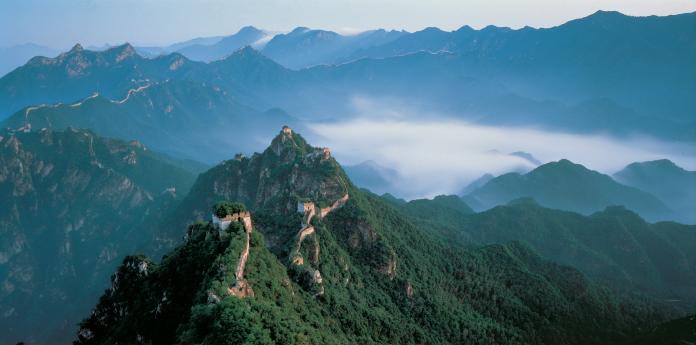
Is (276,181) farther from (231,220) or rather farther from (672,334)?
(672,334)

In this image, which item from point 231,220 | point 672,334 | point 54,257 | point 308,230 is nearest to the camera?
point 231,220

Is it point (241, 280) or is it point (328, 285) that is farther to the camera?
point (328, 285)

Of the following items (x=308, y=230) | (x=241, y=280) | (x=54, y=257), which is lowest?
(x=54, y=257)

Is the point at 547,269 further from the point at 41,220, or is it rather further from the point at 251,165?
the point at 41,220

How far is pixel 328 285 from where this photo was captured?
220ft

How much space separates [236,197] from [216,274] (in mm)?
100140

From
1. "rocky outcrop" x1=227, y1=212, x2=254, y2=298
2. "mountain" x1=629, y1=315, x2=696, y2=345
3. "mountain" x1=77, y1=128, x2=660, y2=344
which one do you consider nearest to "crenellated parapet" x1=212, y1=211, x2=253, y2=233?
"mountain" x1=77, y1=128, x2=660, y2=344

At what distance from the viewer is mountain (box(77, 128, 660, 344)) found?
46.0m

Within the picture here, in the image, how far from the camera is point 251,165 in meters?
144

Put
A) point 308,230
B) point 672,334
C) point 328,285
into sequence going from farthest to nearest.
Result: point 672,334 < point 308,230 < point 328,285

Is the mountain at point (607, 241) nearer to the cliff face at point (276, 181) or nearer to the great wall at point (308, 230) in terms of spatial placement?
the cliff face at point (276, 181)

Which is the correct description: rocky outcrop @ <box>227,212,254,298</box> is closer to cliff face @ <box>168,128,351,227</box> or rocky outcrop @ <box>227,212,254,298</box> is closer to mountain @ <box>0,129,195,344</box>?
cliff face @ <box>168,128,351,227</box>

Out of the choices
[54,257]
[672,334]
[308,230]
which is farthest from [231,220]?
[54,257]

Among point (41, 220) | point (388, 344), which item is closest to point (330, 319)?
point (388, 344)
